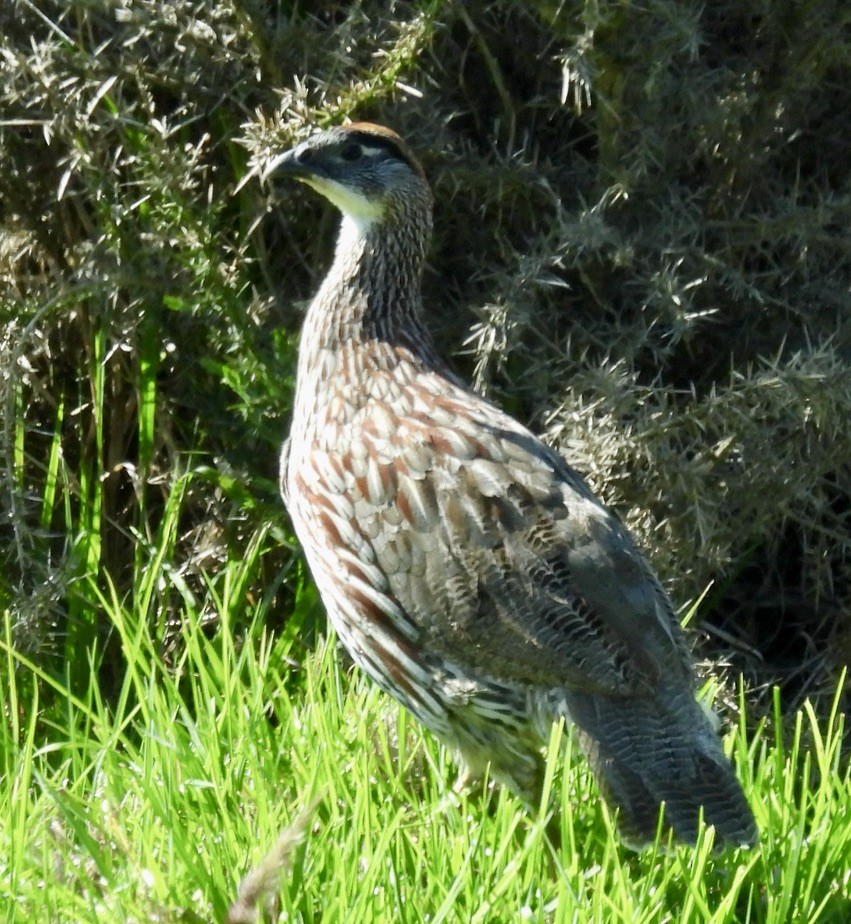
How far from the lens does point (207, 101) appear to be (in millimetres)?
4871

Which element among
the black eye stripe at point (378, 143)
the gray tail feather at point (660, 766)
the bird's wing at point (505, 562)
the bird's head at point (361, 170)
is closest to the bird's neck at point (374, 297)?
the bird's head at point (361, 170)

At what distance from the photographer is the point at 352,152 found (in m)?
4.41

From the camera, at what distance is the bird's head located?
4.35 meters

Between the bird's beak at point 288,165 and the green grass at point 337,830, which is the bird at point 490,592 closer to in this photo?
the bird's beak at point 288,165

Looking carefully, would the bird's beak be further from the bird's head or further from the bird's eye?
the bird's eye

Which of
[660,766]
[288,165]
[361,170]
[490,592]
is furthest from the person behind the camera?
[361,170]

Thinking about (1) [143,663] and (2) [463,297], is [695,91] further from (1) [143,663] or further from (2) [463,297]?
(1) [143,663]

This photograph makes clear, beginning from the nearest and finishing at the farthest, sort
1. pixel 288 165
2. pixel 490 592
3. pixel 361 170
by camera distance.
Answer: pixel 490 592, pixel 288 165, pixel 361 170

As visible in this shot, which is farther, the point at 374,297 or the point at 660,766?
the point at 374,297

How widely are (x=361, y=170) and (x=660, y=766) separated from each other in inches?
72.9

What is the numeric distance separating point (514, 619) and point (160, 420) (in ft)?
5.81

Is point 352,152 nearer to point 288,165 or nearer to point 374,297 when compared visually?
point 288,165

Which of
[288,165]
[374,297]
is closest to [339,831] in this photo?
[374,297]

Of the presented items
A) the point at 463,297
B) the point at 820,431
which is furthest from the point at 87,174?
the point at 820,431
